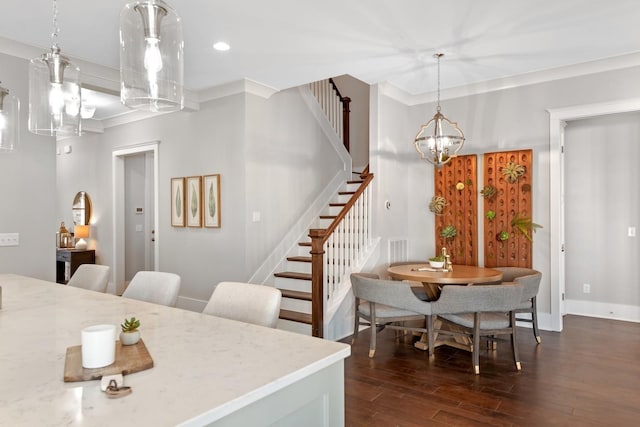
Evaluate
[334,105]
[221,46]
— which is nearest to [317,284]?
[221,46]

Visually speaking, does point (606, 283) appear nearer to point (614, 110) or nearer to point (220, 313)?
point (614, 110)

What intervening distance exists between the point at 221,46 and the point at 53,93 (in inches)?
78.1

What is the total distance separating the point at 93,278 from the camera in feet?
10.1

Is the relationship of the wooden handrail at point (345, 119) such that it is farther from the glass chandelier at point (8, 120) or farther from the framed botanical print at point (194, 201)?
the glass chandelier at point (8, 120)

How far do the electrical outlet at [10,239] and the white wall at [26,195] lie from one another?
0.03 meters

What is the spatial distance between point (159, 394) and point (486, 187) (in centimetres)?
497

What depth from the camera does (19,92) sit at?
153 inches

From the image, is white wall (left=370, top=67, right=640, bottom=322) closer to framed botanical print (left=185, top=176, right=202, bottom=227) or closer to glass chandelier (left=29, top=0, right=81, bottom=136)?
framed botanical print (left=185, top=176, right=202, bottom=227)

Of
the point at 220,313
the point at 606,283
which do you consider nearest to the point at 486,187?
the point at 606,283

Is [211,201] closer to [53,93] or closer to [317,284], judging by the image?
[317,284]

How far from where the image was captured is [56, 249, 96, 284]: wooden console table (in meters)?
6.63

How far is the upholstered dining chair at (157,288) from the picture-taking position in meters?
2.49

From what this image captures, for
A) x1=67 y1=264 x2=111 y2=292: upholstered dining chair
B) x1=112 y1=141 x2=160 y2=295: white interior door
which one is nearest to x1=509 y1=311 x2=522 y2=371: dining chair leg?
x1=67 y1=264 x2=111 y2=292: upholstered dining chair

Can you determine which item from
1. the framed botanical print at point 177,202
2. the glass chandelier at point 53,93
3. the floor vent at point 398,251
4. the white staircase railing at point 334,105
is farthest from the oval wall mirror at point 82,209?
the glass chandelier at point 53,93
